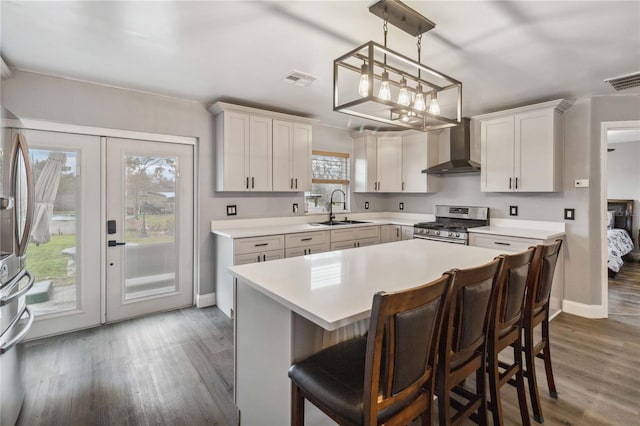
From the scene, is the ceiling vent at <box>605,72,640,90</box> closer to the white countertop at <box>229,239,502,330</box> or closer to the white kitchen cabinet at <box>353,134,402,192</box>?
the white countertop at <box>229,239,502,330</box>

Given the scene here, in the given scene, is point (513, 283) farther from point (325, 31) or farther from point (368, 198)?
point (368, 198)

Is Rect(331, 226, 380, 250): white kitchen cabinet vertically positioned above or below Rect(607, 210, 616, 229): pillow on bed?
below

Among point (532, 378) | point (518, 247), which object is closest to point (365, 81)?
point (532, 378)

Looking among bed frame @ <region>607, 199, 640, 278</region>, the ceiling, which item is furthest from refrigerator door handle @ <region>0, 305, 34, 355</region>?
bed frame @ <region>607, 199, 640, 278</region>

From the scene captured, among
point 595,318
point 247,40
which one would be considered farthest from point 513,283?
point 595,318

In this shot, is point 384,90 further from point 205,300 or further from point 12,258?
point 205,300

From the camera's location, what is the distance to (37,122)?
2.86m

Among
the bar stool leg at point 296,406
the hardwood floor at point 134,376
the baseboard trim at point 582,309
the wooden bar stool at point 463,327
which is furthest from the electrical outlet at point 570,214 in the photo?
the hardwood floor at point 134,376

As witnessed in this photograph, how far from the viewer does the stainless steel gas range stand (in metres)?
3.90

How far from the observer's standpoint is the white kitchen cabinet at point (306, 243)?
371 cm

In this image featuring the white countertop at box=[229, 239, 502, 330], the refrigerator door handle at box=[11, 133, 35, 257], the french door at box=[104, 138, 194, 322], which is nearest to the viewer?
the white countertop at box=[229, 239, 502, 330]

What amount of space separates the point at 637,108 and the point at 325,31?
3.55 meters

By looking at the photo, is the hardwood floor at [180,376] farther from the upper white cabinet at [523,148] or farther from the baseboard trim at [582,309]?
the upper white cabinet at [523,148]

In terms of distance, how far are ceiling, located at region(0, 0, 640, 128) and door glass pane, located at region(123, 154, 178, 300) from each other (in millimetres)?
887
